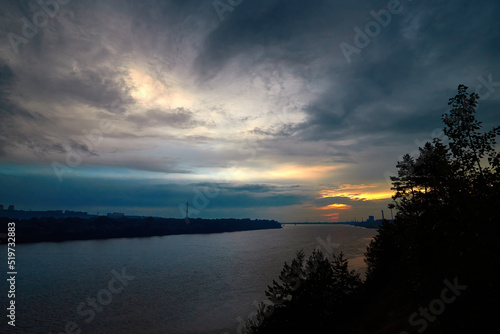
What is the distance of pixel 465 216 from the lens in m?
8.58

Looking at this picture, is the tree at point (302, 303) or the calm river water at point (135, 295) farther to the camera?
the calm river water at point (135, 295)

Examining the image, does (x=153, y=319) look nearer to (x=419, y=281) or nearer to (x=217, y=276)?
(x=217, y=276)

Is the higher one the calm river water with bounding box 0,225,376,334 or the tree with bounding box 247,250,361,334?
the tree with bounding box 247,250,361,334

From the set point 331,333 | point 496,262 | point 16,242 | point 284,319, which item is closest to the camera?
point 496,262

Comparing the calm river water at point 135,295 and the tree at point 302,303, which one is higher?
the tree at point 302,303

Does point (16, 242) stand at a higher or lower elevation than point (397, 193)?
lower

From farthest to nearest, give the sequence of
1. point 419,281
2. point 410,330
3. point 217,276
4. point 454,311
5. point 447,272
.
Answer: point 217,276, point 410,330, point 419,281, point 447,272, point 454,311

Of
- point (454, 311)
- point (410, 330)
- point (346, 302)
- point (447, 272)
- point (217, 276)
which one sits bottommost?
point (217, 276)

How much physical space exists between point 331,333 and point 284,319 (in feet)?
21.6

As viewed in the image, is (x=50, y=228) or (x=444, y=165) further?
(x=50, y=228)

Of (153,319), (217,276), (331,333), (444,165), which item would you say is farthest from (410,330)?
(217,276)

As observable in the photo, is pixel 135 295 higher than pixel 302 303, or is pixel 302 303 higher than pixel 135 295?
pixel 302 303

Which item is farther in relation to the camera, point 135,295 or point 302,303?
point 135,295

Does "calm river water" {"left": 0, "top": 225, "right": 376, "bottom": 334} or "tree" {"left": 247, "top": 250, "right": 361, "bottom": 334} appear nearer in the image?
"tree" {"left": 247, "top": 250, "right": 361, "bottom": 334}
